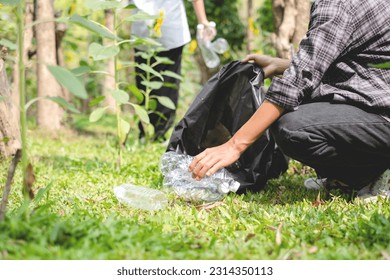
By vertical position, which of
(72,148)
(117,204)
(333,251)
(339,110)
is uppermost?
(339,110)

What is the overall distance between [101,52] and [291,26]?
1659 millimetres

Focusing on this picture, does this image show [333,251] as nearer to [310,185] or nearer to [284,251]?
[284,251]

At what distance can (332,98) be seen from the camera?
245 centimetres

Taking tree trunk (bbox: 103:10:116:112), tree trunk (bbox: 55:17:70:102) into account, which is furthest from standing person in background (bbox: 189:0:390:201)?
tree trunk (bbox: 55:17:70:102)

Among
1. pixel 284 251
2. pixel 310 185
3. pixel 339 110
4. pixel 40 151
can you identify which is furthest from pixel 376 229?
pixel 40 151

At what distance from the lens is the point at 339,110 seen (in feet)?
7.80

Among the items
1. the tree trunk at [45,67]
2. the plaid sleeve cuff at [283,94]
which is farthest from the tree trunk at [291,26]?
the tree trunk at [45,67]

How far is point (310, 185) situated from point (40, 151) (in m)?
2.03

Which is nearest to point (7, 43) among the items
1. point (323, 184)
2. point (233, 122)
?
point (233, 122)

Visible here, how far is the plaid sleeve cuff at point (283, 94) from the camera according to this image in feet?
7.57

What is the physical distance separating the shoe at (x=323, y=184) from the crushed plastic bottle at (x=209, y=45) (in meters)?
1.68

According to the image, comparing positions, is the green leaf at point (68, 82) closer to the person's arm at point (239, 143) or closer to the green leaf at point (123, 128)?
the person's arm at point (239, 143)

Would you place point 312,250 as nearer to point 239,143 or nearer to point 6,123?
point 239,143
